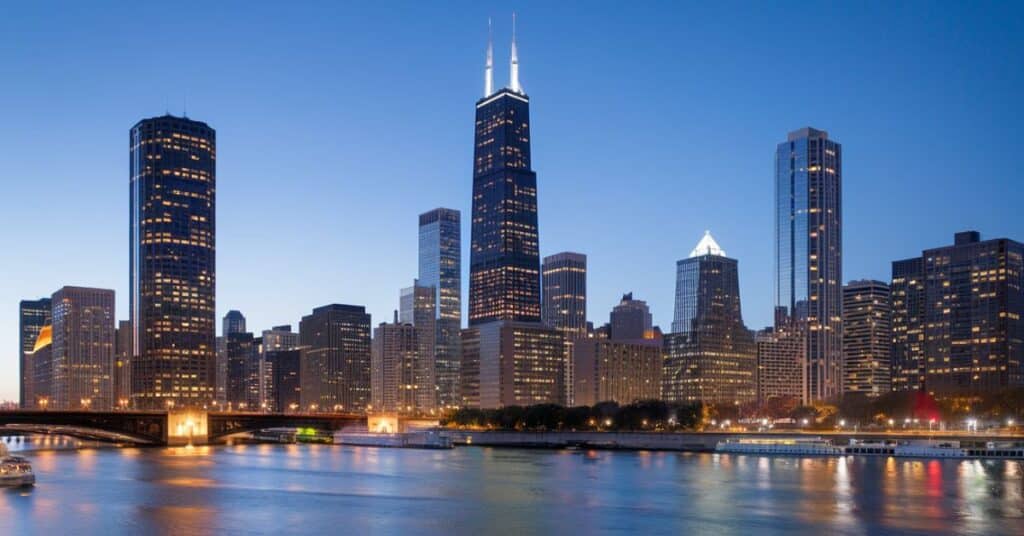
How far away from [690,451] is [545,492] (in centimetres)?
8348

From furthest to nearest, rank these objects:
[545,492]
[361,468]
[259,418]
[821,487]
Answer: [259,418], [361,468], [821,487], [545,492]

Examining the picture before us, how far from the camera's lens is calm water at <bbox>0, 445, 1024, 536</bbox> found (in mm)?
63344

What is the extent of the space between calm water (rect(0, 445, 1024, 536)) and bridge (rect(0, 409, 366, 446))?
119 ft

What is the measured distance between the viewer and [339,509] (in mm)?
72312

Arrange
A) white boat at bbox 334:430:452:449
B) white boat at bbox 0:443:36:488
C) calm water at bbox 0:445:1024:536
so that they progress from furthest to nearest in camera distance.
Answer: white boat at bbox 334:430:452:449
white boat at bbox 0:443:36:488
calm water at bbox 0:445:1024:536

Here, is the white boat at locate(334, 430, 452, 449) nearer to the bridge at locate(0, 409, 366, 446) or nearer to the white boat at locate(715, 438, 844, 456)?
the bridge at locate(0, 409, 366, 446)

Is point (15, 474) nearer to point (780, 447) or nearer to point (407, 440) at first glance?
point (407, 440)

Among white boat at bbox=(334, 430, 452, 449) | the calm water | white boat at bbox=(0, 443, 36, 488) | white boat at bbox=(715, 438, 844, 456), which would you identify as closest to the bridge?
white boat at bbox=(334, 430, 452, 449)

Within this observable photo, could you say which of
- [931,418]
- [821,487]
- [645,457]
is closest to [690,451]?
[645,457]

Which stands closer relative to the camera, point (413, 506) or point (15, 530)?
point (15, 530)

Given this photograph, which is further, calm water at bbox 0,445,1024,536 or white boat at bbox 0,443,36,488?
white boat at bbox 0,443,36,488

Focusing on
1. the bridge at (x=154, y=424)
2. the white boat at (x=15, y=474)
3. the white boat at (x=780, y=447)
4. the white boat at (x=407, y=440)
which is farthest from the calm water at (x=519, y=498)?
the white boat at (x=407, y=440)

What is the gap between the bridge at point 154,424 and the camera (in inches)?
6358

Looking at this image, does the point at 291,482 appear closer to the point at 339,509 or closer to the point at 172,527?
the point at 339,509
